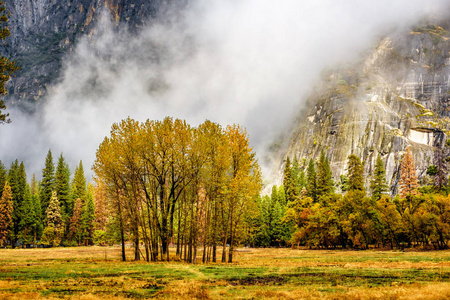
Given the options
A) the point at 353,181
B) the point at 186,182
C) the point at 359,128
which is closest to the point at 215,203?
the point at 186,182

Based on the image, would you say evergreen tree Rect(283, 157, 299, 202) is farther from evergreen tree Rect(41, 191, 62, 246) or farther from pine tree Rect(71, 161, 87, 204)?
evergreen tree Rect(41, 191, 62, 246)

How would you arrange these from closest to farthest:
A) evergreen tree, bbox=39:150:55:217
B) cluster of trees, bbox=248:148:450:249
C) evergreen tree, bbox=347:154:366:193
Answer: cluster of trees, bbox=248:148:450:249
evergreen tree, bbox=347:154:366:193
evergreen tree, bbox=39:150:55:217

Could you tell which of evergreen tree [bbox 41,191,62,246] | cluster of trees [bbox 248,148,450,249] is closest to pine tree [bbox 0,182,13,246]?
evergreen tree [bbox 41,191,62,246]

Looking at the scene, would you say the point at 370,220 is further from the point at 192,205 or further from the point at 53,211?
the point at 53,211

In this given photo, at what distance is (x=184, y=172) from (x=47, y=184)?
8015 cm

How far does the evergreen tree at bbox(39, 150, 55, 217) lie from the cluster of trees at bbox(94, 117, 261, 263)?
68.3m

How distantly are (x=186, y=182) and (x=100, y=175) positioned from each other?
11.1 meters

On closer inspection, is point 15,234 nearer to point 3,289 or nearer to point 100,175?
point 100,175

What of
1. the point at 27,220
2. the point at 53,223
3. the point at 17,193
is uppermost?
the point at 17,193

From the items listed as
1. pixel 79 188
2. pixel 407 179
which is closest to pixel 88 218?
pixel 79 188

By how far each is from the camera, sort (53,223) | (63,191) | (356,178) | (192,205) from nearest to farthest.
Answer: (192,205) → (356,178) → (53,223) → (63,191)

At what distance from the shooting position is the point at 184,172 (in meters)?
40.8

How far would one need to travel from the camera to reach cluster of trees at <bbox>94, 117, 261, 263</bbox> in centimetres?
3991

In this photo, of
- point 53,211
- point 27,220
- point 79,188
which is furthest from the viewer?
point 79,188
